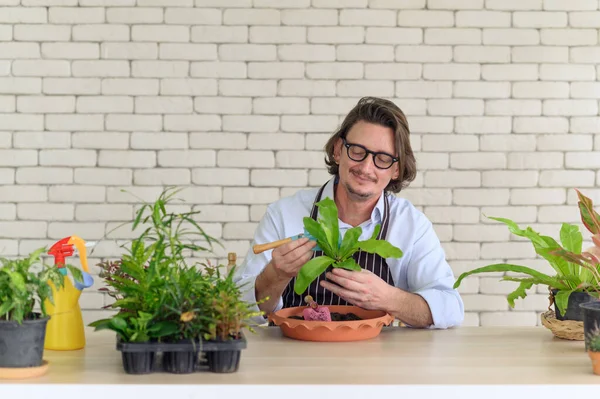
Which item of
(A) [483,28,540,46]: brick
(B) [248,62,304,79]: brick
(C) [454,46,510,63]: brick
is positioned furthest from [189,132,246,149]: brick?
(A) [483,28,540,46]: brick

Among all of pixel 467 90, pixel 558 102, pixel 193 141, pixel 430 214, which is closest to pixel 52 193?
pixel 193 141

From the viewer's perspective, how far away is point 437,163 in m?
3.81

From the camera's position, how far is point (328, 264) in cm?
224

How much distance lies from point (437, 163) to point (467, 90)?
0.39 metres

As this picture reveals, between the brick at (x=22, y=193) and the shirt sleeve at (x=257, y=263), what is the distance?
127cm

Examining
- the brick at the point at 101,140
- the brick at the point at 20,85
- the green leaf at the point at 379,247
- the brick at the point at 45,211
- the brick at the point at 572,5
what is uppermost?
the brick at the point at 572,5

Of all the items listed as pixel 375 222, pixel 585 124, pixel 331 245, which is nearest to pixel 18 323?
pixel 331 245

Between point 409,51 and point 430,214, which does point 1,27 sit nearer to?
point 409,51

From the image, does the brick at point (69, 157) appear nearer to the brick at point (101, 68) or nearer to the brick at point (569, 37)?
the brick at point (101, 68)

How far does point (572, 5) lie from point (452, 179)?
1.05m

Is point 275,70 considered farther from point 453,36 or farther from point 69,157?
point 69,157

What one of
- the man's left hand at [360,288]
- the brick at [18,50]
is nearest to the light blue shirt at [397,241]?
A: the man's left hand at [360,288]

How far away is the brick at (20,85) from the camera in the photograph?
12.2ft

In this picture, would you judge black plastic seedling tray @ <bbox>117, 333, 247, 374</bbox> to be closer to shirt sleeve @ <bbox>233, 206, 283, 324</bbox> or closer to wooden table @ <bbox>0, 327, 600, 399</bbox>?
wooden table @ <bbox>0, 327, 600, 399</bbox>
